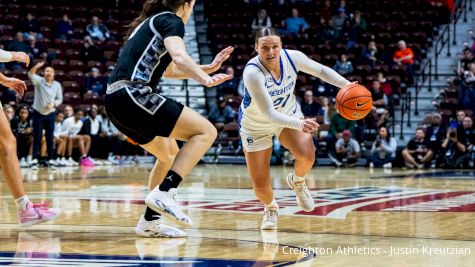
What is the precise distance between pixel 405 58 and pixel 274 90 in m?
13.9

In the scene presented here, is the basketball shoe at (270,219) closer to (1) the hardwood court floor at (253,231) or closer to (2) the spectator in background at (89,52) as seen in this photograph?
(1) the hardwood court floor at (253,231)

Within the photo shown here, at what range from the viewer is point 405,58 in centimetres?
1966

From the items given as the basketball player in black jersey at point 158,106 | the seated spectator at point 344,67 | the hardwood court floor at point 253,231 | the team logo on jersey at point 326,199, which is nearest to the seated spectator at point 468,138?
the seated spectator at point 344,67

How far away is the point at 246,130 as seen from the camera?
6629 millimetres

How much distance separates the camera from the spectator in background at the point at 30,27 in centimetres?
2062

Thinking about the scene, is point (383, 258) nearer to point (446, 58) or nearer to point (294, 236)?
point (294, 236)

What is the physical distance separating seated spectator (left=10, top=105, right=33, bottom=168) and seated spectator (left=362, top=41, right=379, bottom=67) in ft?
26.0

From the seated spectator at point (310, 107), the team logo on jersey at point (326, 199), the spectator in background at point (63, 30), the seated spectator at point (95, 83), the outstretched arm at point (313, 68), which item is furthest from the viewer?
the spectator in background at point (63, 30)

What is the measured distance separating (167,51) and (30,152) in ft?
38.6

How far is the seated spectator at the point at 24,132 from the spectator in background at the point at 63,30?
16.2 ft

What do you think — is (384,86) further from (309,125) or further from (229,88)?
(309,125)

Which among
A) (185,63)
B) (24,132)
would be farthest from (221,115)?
(185,63)

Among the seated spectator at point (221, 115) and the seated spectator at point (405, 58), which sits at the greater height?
the seated spectator at point (405, 58)

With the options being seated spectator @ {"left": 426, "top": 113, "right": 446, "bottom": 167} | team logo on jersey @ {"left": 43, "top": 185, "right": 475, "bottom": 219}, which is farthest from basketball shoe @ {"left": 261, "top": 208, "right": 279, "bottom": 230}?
seated spectator @ {"left": 426, "top": 113, "right": 446, "bottom": 167}
